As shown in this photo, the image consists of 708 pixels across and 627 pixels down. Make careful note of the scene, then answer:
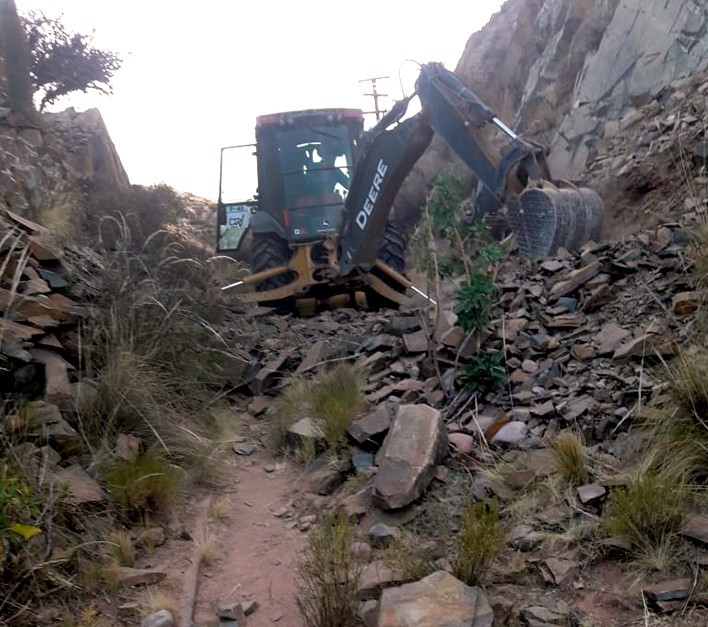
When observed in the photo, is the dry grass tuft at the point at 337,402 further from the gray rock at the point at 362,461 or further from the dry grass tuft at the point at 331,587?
the dry grass tuft at the point at 331,587

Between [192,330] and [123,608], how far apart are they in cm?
305

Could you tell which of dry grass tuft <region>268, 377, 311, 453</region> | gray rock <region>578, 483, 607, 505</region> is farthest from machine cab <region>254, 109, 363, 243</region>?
gray rock <region>578, 483, 607, 505</region>

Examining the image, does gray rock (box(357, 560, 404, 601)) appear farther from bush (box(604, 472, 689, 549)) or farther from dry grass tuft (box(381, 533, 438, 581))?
bush (box(604, 472, 689, 549))

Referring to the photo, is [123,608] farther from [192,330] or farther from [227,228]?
[227,228]

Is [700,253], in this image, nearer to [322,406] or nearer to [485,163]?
[322,406]

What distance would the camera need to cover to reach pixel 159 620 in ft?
11.4

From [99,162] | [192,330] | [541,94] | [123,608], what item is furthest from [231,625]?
[99,162]

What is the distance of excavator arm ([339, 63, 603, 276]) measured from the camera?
291 inches

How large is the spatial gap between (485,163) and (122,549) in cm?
509

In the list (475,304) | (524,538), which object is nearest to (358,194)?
(475,304)

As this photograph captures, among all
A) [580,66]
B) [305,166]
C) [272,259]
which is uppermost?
[580,66]

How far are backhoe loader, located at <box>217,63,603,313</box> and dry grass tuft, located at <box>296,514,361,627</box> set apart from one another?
4695mm

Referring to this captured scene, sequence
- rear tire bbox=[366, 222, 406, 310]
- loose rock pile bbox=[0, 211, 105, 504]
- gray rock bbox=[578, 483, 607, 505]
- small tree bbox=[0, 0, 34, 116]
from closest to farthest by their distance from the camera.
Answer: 1. gray rock bbox=[578, 483, 607, 505]
2. loose rock pile bbox=[0, 211, 105, 504]
3. rear tire bbox=[366, 222, 406, 310]
4. small tree bbox=[0, 0, 34, 116]

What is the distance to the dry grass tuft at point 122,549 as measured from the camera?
4.00m
